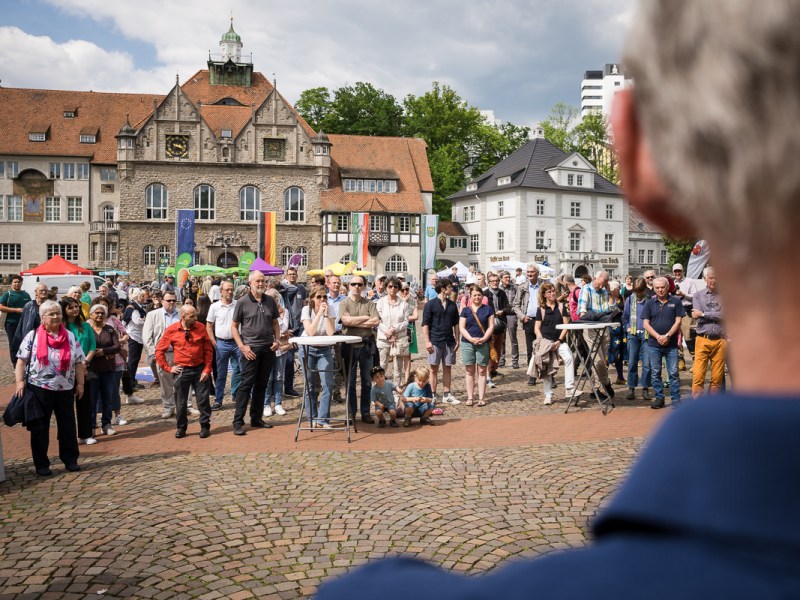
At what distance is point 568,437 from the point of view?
8.84 m

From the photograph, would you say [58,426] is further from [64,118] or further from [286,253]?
[64,118]

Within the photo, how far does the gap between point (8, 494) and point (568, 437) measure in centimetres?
615

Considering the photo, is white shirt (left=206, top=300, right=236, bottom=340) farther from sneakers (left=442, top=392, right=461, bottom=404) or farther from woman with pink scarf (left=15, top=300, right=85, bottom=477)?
sneakers (left=442, top=392, right=461, bottom=404)

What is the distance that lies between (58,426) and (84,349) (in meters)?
1.83

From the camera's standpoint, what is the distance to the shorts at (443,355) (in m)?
11.7

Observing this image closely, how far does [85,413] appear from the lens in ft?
29.3

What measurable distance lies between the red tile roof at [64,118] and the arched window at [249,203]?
11.1 m

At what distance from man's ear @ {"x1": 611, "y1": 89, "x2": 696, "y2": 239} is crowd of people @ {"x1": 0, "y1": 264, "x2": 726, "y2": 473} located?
796 cm

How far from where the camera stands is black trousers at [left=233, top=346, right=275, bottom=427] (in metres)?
9.57

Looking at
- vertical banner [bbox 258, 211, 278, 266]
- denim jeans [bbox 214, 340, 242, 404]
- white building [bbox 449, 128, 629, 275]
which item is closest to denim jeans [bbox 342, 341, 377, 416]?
denim jeans [bbox 214, 340, 242, 404]

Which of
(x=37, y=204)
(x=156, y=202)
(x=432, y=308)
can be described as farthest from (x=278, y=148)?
(x=432, y=308)

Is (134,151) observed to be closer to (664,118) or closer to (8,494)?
(8,494)

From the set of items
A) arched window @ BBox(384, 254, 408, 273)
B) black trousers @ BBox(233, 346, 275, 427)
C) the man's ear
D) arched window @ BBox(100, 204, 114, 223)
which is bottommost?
black trousers @ BBox(233, 346, 275, 427)

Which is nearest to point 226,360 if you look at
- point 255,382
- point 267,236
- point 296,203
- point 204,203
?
point 255,382
